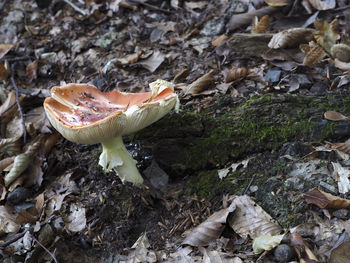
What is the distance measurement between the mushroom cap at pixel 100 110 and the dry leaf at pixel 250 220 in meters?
0.87

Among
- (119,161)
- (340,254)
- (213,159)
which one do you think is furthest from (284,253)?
(119,161)

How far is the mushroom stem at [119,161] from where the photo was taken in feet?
9.00

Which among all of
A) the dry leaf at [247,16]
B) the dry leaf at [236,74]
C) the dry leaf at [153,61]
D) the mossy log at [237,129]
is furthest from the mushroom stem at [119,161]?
the dry leaf at [247,16]

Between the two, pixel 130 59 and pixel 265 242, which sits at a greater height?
pixel 130 59

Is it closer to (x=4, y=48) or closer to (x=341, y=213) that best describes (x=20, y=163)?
(x=4, y=48)

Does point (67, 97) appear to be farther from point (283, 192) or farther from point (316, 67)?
point (316, 67)

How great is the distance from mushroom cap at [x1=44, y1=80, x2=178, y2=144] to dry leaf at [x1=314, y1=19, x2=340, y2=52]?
153 cm

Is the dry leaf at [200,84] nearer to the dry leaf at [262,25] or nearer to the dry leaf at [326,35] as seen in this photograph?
the dry leaf at [262,25]

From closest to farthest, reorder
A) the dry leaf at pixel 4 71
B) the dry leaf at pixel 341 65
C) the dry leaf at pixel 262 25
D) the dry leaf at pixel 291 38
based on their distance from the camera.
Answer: the dry leaf at pixel 341 65
the dry leaf at pixel 291 38
the dry leaf at pixel 262 25
the dry leaf at pixel 4 71

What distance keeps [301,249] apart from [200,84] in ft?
5.71

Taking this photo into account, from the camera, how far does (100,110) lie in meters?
2.81

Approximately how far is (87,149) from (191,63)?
56.4 inches

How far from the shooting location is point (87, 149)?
339cm

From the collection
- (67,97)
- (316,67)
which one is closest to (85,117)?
(67,97)
